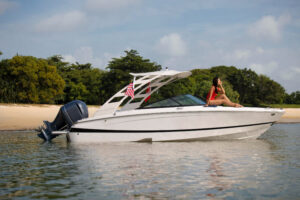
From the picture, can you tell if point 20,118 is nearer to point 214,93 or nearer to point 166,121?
point 166,121

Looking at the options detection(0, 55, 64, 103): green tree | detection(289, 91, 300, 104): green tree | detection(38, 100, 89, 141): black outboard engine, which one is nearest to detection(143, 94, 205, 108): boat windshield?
detection(38, 100, 89, 141): black outboard engine

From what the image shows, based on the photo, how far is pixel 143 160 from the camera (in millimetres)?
8852

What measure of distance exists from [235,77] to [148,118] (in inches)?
2560

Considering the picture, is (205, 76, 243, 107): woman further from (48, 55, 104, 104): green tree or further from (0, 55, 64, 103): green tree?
(48, 55, 104, 104): green tree

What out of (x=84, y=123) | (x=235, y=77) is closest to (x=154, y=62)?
(x=235, y=77)

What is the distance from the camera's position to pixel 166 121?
12148 mm

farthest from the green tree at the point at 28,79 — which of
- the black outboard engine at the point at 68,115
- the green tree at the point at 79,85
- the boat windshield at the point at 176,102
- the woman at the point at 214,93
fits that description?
the woman at the point at 214,93

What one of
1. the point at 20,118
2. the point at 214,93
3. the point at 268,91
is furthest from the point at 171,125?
the point at 268,91

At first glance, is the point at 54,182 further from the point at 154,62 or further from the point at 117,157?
the point at 154,62

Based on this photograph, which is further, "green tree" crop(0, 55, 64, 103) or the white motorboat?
"green tree" crop(0, 55, 64, 103)

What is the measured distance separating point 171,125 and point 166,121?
0.23 metres

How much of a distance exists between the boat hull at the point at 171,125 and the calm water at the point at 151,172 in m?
0.91

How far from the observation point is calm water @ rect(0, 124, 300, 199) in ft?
18.8

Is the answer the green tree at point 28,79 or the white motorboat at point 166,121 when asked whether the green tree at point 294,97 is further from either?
the white motorboat at point 166,121
